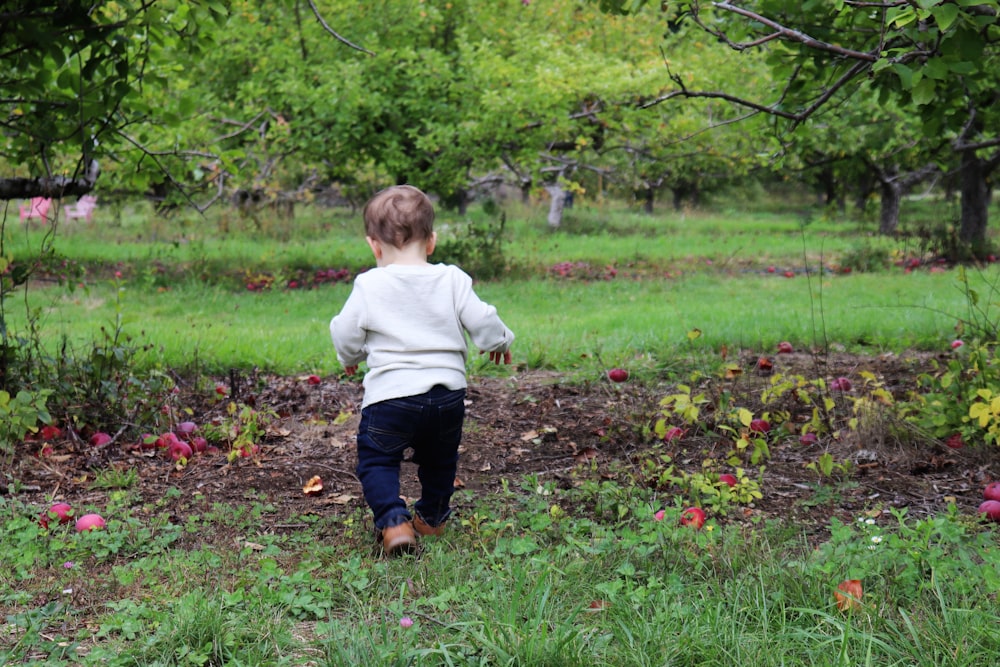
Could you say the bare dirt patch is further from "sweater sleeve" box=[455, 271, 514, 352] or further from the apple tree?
the apple tree

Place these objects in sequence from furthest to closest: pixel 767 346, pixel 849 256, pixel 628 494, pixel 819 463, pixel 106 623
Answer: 1. pixel 849 256
2. pixel 767 346
3. pixel 819 463
4. pixel 628 494
5. pixel 106 623

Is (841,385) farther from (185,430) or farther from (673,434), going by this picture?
(185,430)

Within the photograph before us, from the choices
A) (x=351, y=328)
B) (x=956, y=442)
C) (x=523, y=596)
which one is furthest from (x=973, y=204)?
(x=523, y=596)

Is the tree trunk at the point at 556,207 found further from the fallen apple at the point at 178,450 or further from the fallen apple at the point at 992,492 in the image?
the fallen apple at the point at 992,492

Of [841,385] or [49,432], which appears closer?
[49,432]

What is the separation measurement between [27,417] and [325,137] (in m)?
9.04

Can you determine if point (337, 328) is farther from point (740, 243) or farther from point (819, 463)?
point (740, 243)

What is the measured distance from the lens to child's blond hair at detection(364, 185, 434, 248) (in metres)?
3.38

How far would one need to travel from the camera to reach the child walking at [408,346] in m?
3.33

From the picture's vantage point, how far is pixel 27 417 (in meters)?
4.08

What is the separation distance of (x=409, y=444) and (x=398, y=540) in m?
0.42

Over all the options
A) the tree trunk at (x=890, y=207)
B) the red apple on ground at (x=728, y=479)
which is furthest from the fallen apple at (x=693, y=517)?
the tree trunk at (x=890, y=207)

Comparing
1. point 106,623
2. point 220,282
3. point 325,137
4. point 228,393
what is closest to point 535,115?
point 325,137

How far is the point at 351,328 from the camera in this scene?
3.37 m
